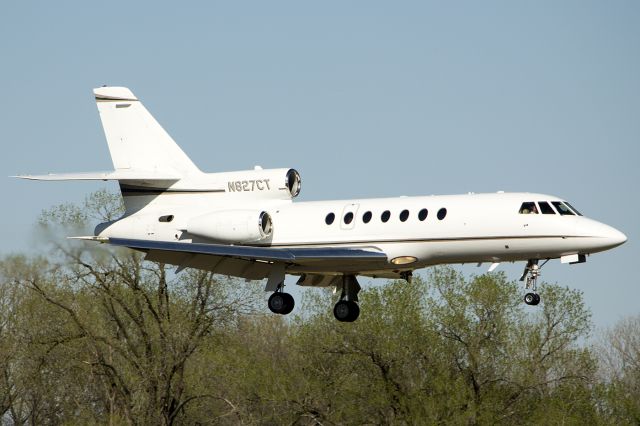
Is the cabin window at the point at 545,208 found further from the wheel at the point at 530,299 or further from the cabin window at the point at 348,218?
the cabin window at the point at 348,218

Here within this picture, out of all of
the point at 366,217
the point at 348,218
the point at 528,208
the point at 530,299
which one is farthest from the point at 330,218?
the point at 530,299

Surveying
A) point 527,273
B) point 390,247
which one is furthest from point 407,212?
point 527,273

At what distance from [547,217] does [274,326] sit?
32.1 m

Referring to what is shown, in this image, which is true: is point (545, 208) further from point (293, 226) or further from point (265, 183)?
point (265, 183)

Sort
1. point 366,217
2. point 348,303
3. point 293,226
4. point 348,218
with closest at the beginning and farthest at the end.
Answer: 1. point 366,217
2. point 348,218
3. point 293,226
4. point 348,303

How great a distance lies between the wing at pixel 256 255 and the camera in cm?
3256

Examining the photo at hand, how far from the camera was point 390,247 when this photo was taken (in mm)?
32594

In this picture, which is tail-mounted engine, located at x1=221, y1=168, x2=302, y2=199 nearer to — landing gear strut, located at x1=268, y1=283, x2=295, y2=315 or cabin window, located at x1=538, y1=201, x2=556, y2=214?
landing gear strut, located at x1=268, y1=283, x2=295, y2=315

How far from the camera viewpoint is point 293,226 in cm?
3416

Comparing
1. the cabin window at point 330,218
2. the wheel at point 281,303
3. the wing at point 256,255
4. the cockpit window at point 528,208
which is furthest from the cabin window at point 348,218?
the cockpit window at point 528,208

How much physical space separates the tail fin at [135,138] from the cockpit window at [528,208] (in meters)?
9.69

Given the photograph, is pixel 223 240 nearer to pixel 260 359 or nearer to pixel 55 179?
pixel 55 179

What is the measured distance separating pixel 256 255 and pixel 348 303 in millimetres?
3398

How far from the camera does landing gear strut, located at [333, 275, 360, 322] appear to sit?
34.9 m
